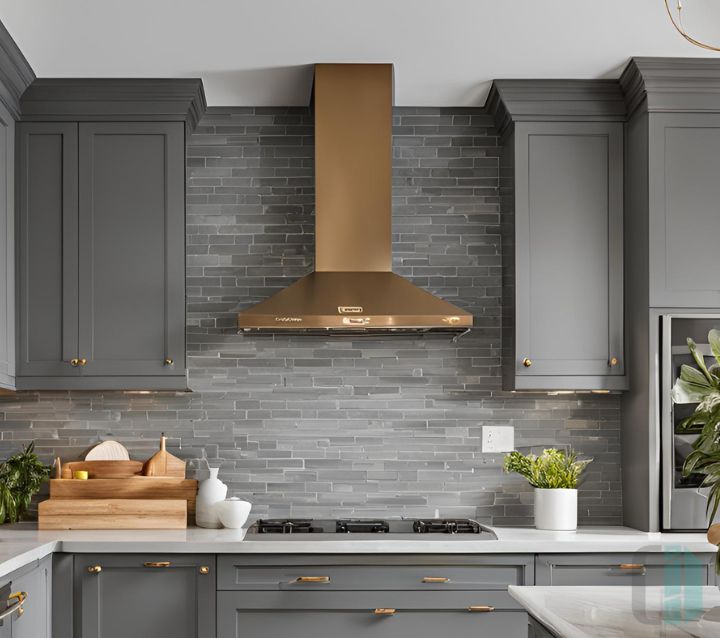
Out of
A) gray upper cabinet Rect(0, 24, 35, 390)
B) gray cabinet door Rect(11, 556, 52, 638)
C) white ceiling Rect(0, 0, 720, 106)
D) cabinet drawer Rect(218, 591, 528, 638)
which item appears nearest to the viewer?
gray cabinet door Rect(11, 556, 52, 638)

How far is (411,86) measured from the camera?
367 centimetres

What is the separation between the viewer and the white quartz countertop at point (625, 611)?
1626 mm

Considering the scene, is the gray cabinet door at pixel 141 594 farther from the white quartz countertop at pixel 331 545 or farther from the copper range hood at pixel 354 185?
the copper range hood at pixel 354 185

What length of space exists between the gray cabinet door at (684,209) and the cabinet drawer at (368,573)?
3.87 feet

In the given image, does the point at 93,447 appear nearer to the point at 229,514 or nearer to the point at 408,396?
the point at 229,514

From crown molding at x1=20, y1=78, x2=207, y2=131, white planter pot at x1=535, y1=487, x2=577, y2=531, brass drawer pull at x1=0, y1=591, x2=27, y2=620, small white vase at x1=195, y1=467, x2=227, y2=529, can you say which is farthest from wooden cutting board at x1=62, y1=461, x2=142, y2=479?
white planter pot at x1=535, y1=487, x2=577, y2=531

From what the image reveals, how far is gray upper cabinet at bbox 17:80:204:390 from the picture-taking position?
11.7 feet

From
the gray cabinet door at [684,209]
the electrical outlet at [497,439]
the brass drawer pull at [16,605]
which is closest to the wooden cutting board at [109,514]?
the brass drawer pull at [16,605]

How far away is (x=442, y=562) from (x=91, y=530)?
4.42 ft

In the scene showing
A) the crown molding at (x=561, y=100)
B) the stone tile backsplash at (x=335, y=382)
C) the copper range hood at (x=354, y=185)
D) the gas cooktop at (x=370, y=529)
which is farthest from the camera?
the stone tile backsplash at (x=335, y=382)

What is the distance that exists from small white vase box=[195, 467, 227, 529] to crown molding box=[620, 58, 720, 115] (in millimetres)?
2238

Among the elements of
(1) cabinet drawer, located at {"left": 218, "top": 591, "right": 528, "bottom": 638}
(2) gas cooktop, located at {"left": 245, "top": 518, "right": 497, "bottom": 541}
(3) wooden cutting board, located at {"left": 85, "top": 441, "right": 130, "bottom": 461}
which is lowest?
(1) cabinet drawer, located at {"left": 218, "top": 591, "right": 528, "bottom": 638}

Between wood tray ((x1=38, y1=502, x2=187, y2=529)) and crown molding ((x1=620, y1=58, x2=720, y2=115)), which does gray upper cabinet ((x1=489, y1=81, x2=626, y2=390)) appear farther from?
wood tray ((x1=38, y1=502, x2=187, y2=529))

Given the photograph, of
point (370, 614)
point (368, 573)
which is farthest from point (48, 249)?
point (370, 614)
